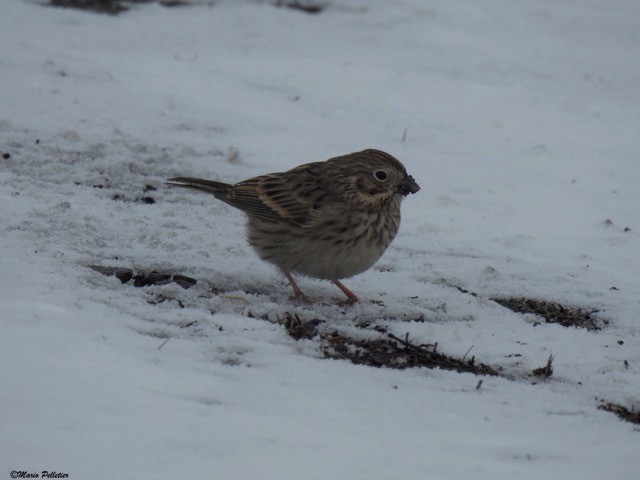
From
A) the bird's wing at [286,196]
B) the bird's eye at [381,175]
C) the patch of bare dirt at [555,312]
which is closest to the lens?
the patch of bare dirt at [555,312]

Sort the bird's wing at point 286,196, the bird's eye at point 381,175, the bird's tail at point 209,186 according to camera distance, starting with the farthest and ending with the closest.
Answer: the bird's tail at point 209,186 → the bird's eye at point 381,175 → the bird's wing at point 286,196

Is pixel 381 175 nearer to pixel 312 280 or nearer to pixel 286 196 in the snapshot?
pixel 286 196

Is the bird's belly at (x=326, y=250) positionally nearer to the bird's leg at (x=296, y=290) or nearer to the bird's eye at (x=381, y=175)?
the bird's leg at (x=296, y=290)

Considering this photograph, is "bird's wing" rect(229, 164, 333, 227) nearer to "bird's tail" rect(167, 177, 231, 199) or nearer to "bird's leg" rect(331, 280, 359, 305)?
"bird's tail" rect(167, 177, 231, 199)

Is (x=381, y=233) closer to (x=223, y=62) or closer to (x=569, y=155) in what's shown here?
(x=569, y=155)

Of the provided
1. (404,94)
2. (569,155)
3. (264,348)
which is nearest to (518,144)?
(569,155)

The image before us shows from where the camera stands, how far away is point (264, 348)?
4891mm

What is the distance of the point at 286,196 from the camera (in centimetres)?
644

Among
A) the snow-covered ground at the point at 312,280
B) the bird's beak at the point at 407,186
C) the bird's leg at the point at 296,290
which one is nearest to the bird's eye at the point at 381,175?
the bird's beak at the point at 407,186

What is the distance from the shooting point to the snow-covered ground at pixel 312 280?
13.0 feet

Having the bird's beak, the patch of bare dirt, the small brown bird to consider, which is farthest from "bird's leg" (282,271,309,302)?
the patch of bare dirt

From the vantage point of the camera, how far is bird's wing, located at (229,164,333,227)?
6227 millimetres

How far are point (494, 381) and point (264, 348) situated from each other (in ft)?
3.91

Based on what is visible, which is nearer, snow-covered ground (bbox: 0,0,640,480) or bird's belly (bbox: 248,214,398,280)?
snow-covered ground (bbox: 0,0,640,480)
